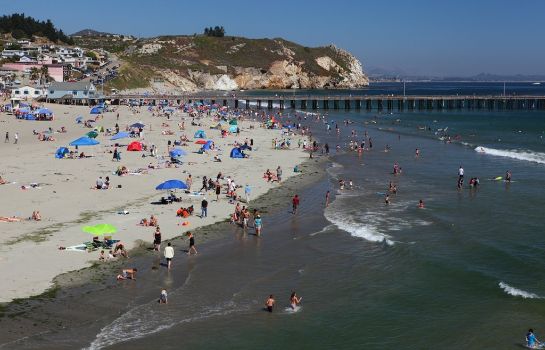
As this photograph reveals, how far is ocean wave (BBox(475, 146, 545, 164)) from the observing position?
46047mm

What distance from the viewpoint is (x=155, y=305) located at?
15.6 m

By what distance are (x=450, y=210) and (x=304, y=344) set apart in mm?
16542

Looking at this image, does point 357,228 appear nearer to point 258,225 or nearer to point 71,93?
point 258,225

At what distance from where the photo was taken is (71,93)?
86.4m

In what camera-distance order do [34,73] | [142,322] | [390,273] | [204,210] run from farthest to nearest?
[34,73]
[204,210]
[390,273]
[142,322]

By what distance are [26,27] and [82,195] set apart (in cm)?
13846

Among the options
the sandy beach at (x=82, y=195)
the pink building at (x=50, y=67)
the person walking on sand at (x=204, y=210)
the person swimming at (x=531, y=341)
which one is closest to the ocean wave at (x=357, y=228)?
the sandy beach at (x=82, y=195)

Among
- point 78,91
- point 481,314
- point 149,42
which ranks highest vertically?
point 149,42

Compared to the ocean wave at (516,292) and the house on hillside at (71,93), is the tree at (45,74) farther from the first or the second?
the ocean wave at (516,292)

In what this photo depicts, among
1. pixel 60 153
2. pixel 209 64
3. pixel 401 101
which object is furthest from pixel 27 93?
pixel 209 64

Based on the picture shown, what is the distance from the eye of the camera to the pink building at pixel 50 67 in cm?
10175

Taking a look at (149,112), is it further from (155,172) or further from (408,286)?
(408,286)

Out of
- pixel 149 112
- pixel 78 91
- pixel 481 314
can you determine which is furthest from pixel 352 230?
pixel 78 91

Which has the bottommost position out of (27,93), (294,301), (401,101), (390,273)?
(390,273)
